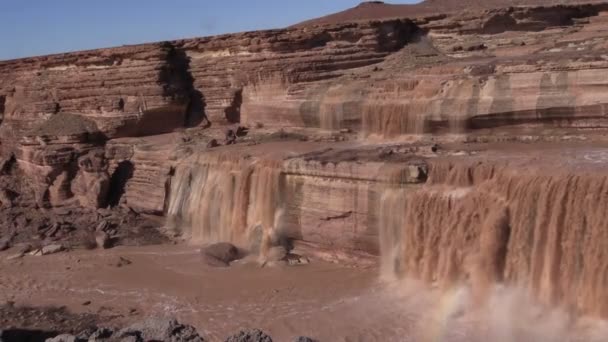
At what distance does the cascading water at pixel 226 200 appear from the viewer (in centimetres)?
1414

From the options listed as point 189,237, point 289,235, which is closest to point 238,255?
point 289,235

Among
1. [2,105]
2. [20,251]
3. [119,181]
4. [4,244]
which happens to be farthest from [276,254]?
[2,105]

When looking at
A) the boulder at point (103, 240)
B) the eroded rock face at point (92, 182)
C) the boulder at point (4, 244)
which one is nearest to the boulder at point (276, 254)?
the boulder at point (103, 240)

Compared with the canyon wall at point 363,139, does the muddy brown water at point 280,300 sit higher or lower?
lower

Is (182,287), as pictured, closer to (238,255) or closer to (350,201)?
(238,255)

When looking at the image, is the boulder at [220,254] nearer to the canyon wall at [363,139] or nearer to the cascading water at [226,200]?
the cascading water at [226,200]

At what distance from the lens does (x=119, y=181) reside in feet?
59.4

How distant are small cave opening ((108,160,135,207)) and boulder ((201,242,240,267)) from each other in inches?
180

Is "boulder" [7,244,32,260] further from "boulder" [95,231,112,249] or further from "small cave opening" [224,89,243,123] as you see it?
"small cave opening" [224,89,243,123]

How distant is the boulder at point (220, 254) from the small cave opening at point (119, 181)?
4580mm

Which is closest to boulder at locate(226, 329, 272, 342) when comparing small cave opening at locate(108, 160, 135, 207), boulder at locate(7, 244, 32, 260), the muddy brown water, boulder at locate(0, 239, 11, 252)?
the muddy brown water

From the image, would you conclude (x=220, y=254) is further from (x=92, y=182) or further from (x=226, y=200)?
(x=92, y=182)

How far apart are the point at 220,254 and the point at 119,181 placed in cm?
538

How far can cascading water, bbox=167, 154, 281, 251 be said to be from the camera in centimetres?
1414
